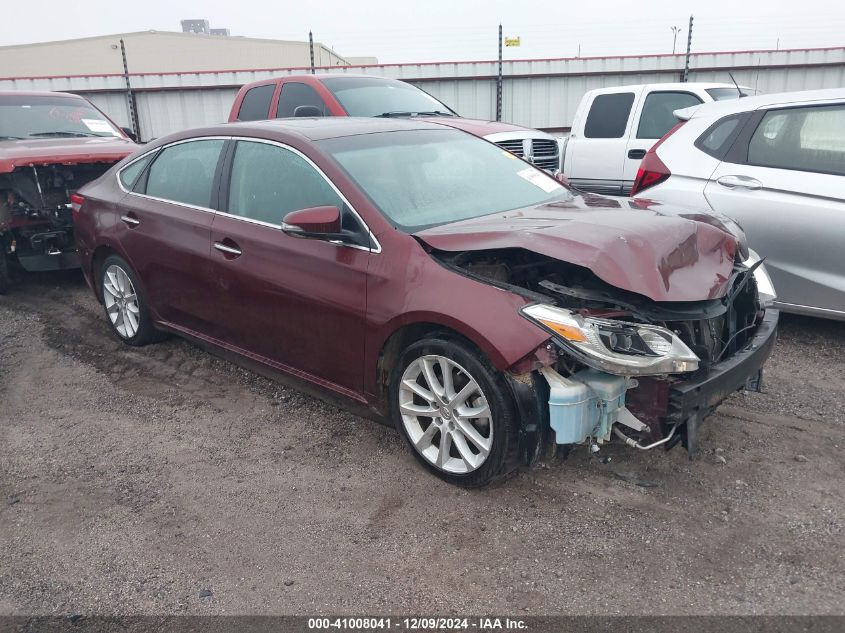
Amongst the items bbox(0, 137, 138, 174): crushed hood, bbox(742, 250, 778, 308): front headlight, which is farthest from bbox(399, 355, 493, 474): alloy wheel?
bbox(0, 137, 138, 174): crushed hood

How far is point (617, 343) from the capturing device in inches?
110

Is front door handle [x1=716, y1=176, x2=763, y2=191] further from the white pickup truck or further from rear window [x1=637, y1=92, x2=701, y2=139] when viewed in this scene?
rear window [x1=637, y1=92, x2=701, y2=139]

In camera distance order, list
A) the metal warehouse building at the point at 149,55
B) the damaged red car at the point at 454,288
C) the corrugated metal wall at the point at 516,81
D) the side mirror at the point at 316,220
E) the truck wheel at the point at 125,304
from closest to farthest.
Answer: the damaged red car at the point at 454,288 < the side mirror at the point at 316,220 < the truck wheel at the point at 125,304 < the corrugated metal wall at the point at 516,81 < the metal warehouse building at the point at 149,55

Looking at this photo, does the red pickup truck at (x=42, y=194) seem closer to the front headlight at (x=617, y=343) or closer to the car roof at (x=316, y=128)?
the car roof at (x=316, y=128)

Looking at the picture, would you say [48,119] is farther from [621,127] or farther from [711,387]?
[711,387]

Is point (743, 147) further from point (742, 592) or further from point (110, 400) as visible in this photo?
point (110, 400)

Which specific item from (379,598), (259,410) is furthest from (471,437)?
(259,410)

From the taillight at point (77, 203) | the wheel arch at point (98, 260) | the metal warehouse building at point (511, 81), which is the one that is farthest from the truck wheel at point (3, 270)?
the metal warehouse building at point (511, 81)

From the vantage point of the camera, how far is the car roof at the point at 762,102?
15.8 ft

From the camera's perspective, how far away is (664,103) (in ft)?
27.9

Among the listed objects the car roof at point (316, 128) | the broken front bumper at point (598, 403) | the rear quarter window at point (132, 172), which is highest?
the car roof at point (316, 128)

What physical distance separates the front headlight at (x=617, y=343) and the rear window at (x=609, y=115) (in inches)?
256

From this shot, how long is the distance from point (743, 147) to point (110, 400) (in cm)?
470

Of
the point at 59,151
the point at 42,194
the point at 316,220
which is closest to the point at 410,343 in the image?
the point at 316,220
